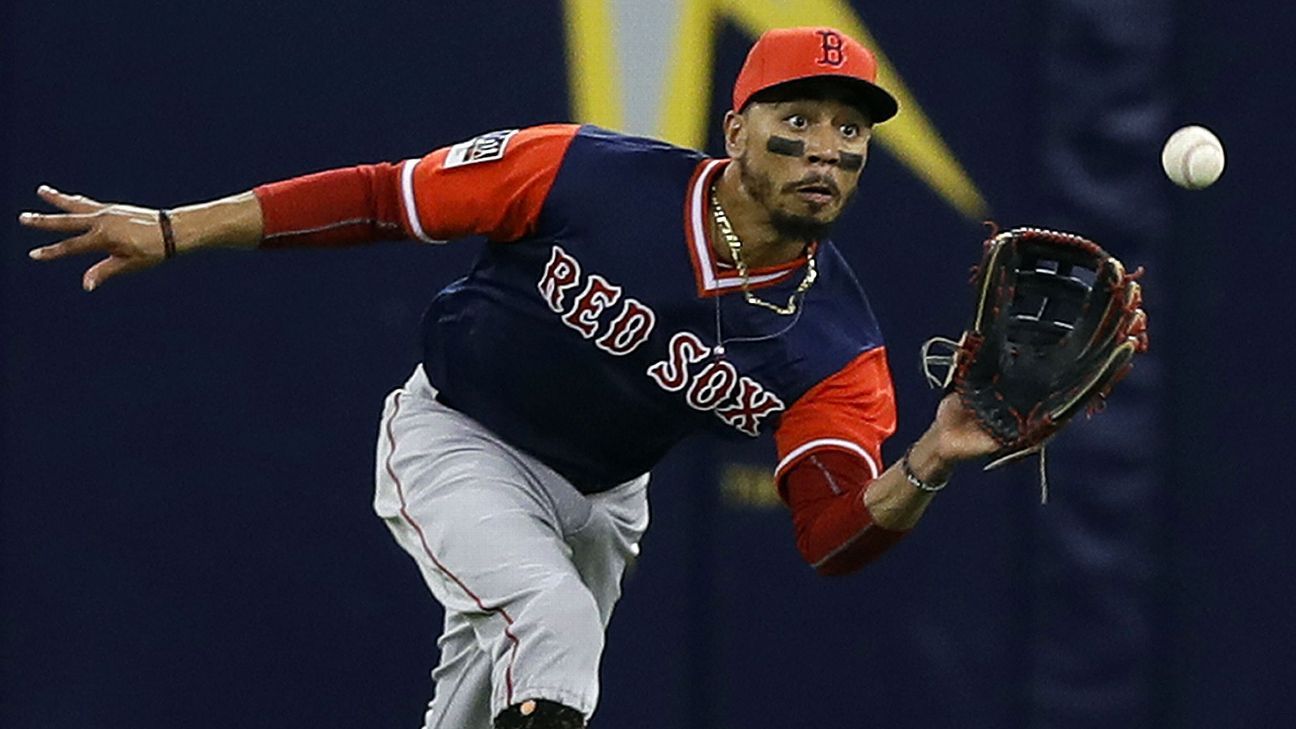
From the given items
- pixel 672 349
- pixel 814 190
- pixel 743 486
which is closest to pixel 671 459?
pixel 743 486

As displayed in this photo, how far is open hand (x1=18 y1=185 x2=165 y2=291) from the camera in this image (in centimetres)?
454

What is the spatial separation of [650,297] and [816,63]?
49 cm

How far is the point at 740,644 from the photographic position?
6.00 meters

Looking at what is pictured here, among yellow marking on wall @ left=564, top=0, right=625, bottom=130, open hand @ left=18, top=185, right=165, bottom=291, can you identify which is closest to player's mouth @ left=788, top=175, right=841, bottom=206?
→ open hand @ left=18, top=185, right=165, bottom=291

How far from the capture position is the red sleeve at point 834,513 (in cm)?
457

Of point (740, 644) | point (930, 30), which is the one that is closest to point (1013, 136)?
point (930, 30)

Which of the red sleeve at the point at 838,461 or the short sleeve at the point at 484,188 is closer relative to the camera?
the red sleeve at the point at 838,461

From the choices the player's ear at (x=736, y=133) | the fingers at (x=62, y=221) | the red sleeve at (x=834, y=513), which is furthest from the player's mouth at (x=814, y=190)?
the fingers at (x=62, y=221)

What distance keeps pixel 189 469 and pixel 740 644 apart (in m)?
1.21

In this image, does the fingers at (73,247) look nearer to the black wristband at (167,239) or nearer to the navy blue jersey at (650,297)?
the black wristband at (167,239)

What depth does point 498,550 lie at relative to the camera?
4.75 meters

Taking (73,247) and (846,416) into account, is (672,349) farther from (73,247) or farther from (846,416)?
(73,247)

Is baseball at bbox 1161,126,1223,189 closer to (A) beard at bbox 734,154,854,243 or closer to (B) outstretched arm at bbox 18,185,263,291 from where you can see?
(A) beard at bbox 734,154,854,243

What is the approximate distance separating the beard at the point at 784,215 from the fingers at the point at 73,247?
3.56ft
